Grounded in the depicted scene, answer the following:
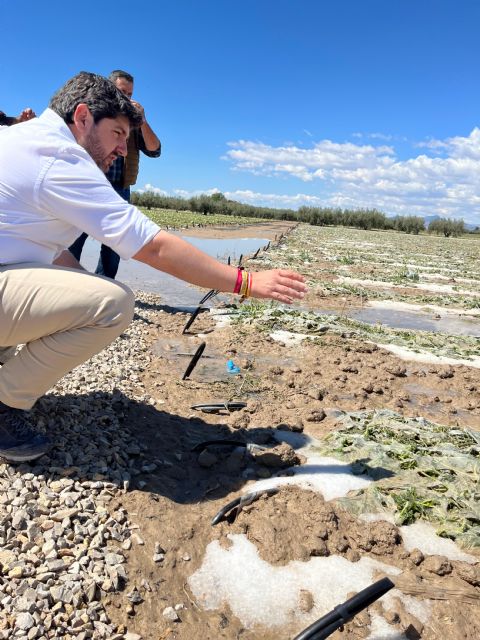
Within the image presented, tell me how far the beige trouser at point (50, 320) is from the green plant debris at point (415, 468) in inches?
61.6

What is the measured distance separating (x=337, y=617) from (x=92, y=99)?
2.39 meters

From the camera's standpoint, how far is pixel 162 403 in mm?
3863

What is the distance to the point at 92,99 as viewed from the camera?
7.77 ft

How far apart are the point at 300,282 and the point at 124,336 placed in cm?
343

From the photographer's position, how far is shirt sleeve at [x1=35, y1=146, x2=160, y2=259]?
7.08 feet

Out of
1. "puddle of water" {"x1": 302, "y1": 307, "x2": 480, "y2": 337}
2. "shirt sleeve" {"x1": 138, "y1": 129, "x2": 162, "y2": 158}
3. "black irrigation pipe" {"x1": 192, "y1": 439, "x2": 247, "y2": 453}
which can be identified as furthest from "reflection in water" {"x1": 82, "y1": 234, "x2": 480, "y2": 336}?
"black irrigation pipe" {"x1": 192, "y1": 439, "x2": 247, "y2": 453}

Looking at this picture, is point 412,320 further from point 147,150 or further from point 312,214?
point 312,214

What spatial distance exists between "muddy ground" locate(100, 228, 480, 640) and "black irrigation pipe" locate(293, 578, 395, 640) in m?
0.23

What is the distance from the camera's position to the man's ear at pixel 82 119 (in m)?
2.36

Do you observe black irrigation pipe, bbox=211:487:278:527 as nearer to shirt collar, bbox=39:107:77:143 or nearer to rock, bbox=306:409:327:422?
rock, bbox=306:409:327:422

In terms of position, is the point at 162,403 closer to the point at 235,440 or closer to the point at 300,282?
the point at 235,440

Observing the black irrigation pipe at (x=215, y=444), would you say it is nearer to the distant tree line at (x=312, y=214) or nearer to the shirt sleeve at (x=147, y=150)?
the shirt sleeve at (x=147, y=150)

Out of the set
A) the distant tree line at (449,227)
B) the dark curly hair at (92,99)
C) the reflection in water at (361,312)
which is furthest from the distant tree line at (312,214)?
the dark curly hair at (92,99)

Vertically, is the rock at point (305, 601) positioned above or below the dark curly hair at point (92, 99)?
below
